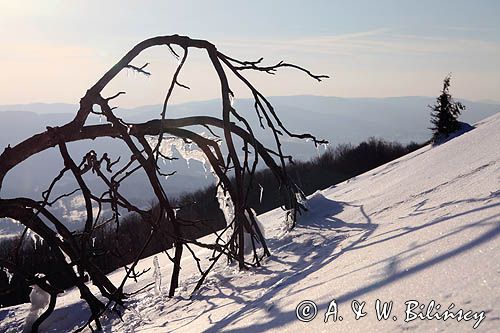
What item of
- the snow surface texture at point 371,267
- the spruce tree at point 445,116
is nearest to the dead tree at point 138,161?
the snow surface texture at point 371,267

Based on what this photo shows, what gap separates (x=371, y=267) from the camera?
169 cm

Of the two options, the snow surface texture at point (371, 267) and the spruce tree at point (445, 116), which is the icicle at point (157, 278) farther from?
the spruce tree at point (445, 116)

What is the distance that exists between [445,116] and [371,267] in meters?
13.8

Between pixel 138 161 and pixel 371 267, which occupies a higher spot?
pixel 138 161

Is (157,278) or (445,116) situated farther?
(445,116)

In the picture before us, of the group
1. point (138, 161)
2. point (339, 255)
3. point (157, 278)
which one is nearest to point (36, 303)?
point (157, 278)

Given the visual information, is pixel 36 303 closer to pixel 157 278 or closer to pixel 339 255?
pixel 157 278

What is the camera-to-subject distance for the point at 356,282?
1.59m

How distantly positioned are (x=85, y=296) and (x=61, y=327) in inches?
17.7

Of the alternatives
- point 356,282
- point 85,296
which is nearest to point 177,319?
point 85,296

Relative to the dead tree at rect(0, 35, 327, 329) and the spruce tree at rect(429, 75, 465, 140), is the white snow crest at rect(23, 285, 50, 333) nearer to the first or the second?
the dead tree at rect(0, 35, 327, 329)

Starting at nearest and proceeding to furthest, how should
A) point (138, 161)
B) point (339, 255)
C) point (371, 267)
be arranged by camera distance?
1. point (371, 267)
2. point (339, 255)
3. point (138, 161)

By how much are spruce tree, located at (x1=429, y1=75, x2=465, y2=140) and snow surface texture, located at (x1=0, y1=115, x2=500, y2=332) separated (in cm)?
1091

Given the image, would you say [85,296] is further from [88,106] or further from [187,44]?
[187,44]
